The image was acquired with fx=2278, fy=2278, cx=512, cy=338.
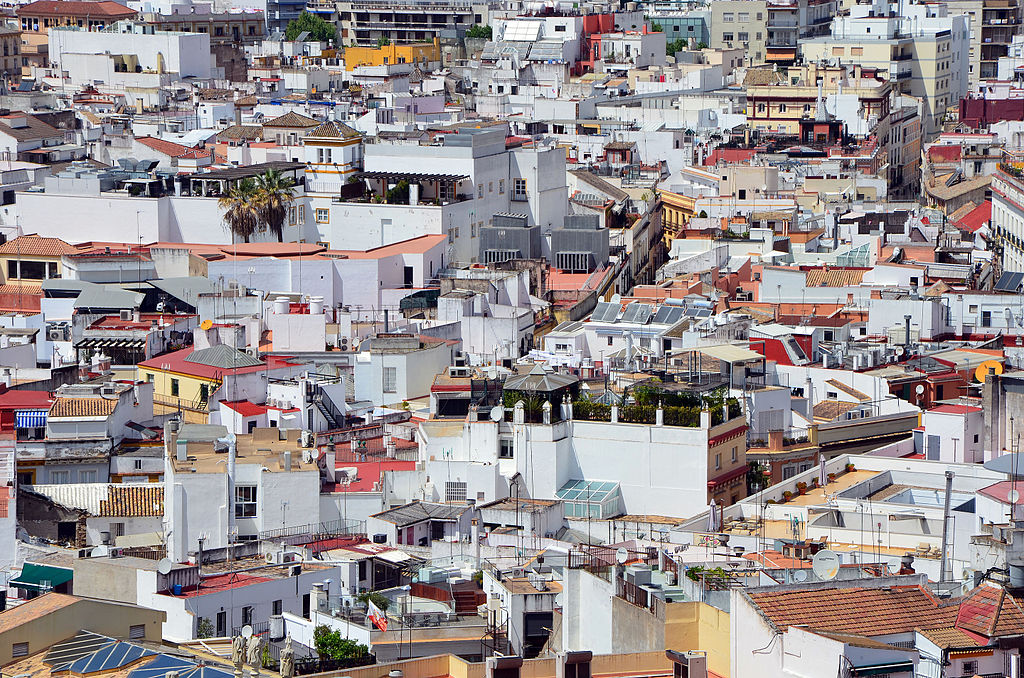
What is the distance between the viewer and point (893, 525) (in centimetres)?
3534

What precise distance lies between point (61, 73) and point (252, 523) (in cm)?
8138

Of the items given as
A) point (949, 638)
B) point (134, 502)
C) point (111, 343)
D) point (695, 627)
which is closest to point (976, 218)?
point (111, 343)

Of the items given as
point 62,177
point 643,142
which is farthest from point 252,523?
point 643,142

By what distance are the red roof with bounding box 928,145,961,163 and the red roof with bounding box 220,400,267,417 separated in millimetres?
50034

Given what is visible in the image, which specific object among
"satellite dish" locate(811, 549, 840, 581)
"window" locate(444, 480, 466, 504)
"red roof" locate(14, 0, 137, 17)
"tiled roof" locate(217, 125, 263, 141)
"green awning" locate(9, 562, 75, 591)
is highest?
"red roof" locate(14, 0, 137, 17)

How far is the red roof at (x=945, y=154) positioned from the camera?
9138 centimetres

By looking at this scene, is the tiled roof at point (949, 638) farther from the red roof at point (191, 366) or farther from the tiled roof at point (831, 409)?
the red roof at point (191, 366)

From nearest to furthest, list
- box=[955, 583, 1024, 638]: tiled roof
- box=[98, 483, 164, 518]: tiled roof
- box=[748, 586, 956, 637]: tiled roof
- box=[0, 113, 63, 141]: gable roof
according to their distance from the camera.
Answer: box=[955, 583, 1024, 638]: tiled roof → box=[748, 586, 956, 637]: tiled roof → box=[98, 483, 164, 518]: tiled roof → box=[0, 113, 63, 141]: gable roof

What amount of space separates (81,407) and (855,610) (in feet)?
78.9

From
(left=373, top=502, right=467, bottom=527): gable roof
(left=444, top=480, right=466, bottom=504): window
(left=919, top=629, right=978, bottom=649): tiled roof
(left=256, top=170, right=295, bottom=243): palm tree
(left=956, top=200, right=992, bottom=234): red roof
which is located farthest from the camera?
(left=956, top=200, right=992, bottom=234): red roof

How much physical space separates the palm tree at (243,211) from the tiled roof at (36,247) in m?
5.03

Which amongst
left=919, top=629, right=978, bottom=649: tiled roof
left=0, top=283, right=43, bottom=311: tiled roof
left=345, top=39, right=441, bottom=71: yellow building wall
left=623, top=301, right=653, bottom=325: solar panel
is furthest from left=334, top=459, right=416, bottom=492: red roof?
left=345, top=39, right=441, bottom=71: yellow building wall

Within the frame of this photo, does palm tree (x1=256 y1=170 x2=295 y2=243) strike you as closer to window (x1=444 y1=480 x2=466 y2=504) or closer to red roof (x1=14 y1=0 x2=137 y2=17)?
window (x1=444 y1=480 x2=466 y2=504)

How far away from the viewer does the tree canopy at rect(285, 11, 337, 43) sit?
140125 millimetres
